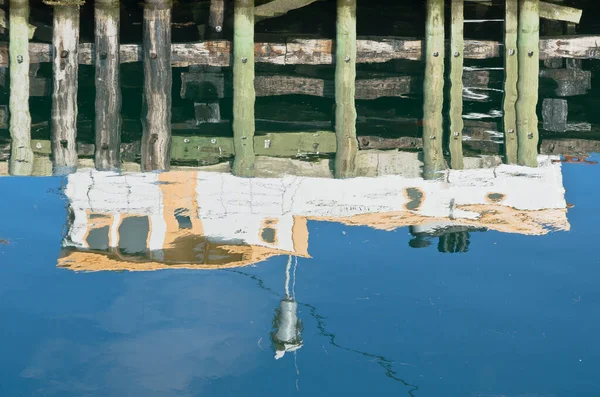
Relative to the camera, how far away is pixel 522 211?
1184 centimetres

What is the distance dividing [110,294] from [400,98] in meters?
7.80

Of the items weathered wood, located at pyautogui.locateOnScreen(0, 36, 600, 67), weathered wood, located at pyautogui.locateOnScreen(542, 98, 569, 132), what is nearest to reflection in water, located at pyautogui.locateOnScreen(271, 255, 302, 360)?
weathered wood, located at pyautogui.locateOnScreen(542, 98, 569, 132)

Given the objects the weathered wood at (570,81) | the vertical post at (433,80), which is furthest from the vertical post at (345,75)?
the weathered wood at (570,81)

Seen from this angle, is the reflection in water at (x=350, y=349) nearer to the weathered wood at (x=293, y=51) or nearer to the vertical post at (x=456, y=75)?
the vertical post at (x=456, y=75)

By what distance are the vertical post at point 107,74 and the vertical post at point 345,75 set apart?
2781mm

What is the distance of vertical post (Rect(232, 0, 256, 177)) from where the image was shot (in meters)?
14.9

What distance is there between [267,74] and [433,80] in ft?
8.25

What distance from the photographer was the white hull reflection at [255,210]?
1066 cm

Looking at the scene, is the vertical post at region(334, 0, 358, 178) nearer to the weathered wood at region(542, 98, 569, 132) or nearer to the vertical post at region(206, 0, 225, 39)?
the vertical post at region(206, 0, 225, 39)

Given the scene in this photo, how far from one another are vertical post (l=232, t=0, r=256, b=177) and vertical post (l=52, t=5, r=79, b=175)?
2065mm

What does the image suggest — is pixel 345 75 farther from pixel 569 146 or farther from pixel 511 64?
pixel 569 146

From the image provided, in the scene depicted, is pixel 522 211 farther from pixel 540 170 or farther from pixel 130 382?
pixel 130 382

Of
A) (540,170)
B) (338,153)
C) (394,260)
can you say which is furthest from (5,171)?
(540,170)

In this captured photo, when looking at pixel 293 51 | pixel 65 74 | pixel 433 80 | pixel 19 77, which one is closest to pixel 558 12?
pixel 433 80
